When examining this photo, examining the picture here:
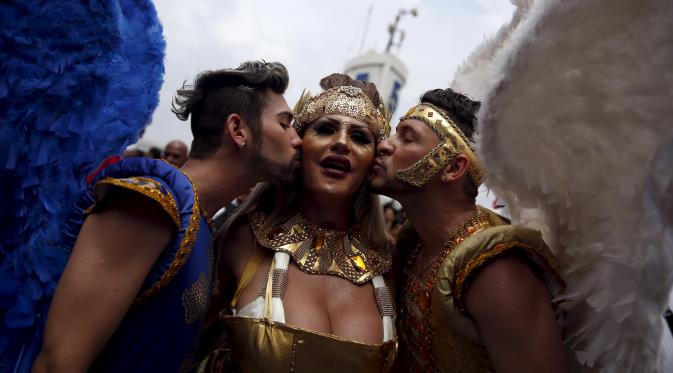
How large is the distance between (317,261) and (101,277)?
3.50ft

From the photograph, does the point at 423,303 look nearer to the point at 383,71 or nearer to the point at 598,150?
the point at 598,150

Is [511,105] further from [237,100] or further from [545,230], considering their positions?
[237,100]

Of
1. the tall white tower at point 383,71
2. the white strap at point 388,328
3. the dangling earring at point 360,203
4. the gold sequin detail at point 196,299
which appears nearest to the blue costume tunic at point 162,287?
the gold sequin detail at point 196,299

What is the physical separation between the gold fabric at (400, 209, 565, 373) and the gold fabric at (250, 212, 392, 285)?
0.35 m

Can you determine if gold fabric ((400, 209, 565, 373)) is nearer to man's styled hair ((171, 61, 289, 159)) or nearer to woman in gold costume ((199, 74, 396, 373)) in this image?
woman in gold costume ((199, 74, 396, 373))

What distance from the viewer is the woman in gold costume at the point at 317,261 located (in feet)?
6.56

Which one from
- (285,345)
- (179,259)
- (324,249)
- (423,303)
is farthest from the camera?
(324,249)

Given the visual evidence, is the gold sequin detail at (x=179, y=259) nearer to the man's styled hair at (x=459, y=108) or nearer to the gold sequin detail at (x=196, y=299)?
the gold sequin detail at (x=196, y=299)

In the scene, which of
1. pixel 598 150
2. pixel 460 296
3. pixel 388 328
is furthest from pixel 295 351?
pixel 598 150

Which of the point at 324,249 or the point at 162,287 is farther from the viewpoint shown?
the point at 324,249

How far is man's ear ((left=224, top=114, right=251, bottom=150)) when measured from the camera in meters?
2.28

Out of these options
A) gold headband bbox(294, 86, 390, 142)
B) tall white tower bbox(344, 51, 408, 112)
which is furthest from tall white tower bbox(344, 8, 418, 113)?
gold headband bbox(294, 86, 390, 142)

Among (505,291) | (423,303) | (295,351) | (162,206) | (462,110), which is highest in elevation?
(462,110)

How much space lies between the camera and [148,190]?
160cm
